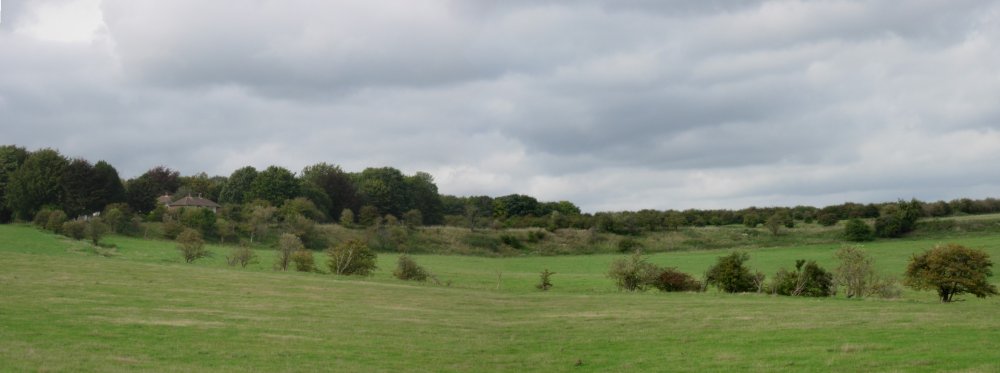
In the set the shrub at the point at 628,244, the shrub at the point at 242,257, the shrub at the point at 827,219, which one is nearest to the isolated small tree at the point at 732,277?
the shrub at the point at 242,257

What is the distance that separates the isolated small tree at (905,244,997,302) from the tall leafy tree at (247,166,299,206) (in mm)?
103701

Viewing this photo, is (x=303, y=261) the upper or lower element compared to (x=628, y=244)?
lower

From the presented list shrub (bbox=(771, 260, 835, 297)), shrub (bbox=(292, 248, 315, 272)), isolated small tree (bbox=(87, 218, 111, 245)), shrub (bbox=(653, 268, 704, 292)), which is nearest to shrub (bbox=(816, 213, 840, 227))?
shrub (bbox=(653, 268, 704, 292))

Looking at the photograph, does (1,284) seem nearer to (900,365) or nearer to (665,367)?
(665,367)

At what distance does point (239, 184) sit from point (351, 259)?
88.2m

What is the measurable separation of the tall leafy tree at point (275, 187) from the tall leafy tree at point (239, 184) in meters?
4.96

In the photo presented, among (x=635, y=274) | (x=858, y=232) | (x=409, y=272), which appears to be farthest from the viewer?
(x=858, y=232)

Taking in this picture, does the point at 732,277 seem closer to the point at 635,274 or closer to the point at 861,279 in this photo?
the point at 635,274

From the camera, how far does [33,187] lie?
95.2 meters

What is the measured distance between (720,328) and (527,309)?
11.4 m

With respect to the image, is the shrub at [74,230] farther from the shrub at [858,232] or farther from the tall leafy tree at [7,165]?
the shrub at [858,232]

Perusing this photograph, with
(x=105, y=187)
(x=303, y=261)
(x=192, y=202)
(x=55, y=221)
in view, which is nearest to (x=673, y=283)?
(x=303, y=261)

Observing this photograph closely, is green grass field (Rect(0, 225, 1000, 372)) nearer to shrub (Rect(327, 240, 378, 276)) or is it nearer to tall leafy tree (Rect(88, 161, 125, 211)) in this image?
shrub (Rect(327, 240, 378, 276))

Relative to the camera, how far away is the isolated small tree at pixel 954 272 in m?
39.9
